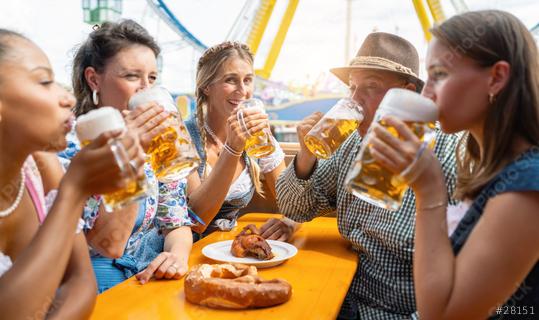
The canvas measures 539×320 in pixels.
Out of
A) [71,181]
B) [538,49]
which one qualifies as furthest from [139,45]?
[538,49]

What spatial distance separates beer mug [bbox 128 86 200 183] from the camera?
3.82ft

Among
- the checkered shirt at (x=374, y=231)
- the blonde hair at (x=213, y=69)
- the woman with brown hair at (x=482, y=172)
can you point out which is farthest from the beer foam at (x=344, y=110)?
the blonde hair at (x=213, y=69)

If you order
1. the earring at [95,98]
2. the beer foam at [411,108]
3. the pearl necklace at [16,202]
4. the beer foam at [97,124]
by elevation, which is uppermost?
the beer foam at [411,108]

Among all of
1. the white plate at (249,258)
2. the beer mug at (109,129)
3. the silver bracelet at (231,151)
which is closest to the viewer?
the beer mug at (109,129)

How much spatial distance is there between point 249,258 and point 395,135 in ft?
2.41

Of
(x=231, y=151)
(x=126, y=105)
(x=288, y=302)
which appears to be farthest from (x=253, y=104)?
(x=288, y=302)

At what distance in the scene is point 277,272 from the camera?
144 cm

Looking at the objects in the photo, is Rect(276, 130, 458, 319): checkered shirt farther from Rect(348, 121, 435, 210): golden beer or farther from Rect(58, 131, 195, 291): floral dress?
Rect(348, 121, 435, 210): golden beer

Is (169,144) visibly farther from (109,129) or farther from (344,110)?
(344,110)

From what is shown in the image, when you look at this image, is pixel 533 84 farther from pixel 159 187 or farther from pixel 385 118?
pixel 159 187

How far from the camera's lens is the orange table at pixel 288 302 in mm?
1110

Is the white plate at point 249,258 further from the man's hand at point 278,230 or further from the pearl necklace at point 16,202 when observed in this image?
the pearl necklace at point 16,202

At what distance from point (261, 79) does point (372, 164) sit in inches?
182

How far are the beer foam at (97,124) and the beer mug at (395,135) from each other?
0.47 m
